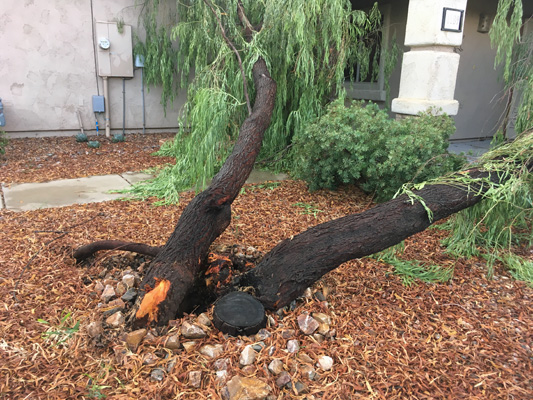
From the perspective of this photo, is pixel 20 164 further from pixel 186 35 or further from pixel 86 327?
pixel 86 327

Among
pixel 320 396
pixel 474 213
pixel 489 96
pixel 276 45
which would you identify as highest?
pixel 276 45

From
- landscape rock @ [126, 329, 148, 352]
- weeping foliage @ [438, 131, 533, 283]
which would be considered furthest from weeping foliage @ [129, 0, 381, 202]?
weeping foliage @ [438, 131, 533, 283]

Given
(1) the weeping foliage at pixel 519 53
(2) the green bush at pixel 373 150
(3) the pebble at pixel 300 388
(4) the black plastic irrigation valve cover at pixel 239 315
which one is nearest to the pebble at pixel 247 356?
(4) the black plastic irrigation valve cover at pixel 239 315

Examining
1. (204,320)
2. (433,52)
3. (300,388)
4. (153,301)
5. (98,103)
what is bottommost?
(300,388)

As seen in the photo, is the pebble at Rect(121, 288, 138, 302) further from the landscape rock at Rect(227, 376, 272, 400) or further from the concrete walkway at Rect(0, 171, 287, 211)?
the concrete walkway at Rect(0, 171, 287, 211)

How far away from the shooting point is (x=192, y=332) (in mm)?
2229

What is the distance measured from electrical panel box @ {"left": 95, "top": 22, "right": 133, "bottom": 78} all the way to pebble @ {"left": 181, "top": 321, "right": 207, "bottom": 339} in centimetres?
771

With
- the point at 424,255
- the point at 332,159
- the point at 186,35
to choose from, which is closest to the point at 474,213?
the point at 424,255

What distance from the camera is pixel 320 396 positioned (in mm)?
1962

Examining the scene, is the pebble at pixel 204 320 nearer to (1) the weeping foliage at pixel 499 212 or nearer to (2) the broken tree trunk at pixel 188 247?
(2) the broken tree trunk at pixel 188 247

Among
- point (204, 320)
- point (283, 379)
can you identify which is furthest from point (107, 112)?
point (283, 379)

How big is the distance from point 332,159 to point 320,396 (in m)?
3.14

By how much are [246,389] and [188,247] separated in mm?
1056

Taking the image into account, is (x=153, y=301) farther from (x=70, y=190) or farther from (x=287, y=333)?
(x=70, y=190)
